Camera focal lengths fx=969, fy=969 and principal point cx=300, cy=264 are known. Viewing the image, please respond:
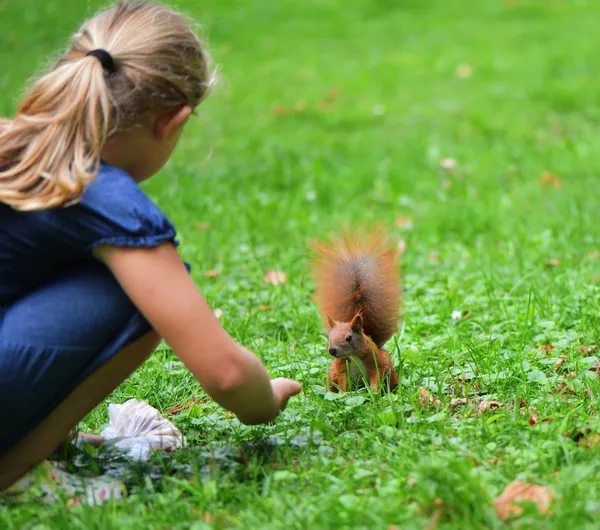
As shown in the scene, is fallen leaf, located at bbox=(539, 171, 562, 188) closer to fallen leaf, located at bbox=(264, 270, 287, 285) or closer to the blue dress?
fallen leaf, located at bbox=(264, 270, 287, 285)

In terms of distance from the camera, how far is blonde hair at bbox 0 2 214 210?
1.99 metres

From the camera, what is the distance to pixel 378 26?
32.7 ft

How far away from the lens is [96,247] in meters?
1.99

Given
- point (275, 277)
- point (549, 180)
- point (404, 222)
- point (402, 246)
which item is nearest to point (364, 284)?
point (275, 277)

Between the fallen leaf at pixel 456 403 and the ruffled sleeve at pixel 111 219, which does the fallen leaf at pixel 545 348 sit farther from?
the ruffled sleeve at pixel 111 219

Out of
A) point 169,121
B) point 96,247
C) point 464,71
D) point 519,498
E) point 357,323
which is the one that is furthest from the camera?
point 464,71

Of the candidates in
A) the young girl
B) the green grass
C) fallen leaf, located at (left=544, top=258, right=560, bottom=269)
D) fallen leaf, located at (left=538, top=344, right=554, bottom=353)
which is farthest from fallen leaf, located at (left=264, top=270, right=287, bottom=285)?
the young girl

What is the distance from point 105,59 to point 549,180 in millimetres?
3586

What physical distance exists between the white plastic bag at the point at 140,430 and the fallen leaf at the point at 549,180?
3118 millimetres

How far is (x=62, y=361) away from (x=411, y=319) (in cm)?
155

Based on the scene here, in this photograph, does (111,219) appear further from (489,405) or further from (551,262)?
(551,262)

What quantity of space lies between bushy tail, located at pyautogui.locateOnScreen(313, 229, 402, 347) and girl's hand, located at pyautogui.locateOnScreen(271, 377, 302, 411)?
0.42 m

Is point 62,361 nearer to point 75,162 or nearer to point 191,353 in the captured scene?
point 191,353

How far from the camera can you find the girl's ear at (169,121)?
212 centimetres
